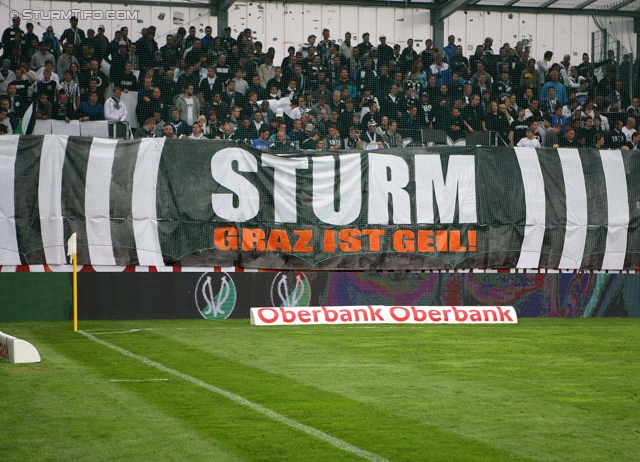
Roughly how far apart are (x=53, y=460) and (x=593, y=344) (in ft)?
32.6

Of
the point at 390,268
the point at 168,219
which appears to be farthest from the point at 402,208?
the point at 168,219

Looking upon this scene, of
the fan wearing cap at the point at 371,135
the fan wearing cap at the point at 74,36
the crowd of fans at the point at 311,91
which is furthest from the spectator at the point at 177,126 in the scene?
the fan wearing cap at the point at 371,135

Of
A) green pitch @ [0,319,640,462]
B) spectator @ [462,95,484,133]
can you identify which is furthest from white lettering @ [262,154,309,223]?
green pitch @ [0,319,640,462]

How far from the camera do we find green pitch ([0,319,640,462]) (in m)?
6.30

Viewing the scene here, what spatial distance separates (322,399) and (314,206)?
11002mm

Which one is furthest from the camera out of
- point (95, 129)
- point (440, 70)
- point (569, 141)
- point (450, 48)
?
point (450, 48)

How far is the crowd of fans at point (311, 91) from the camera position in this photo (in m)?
20.2

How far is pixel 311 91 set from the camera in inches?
874

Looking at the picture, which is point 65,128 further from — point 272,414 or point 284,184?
point 272,414

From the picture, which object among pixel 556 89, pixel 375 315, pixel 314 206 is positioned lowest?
pixel 375 315

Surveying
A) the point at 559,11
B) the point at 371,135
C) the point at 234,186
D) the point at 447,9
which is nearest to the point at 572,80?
the point at 559,11

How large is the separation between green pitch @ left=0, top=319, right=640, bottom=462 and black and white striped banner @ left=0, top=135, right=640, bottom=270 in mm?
4271

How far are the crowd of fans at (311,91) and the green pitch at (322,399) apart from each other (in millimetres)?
7335

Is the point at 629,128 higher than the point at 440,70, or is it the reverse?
the point at 440,70
